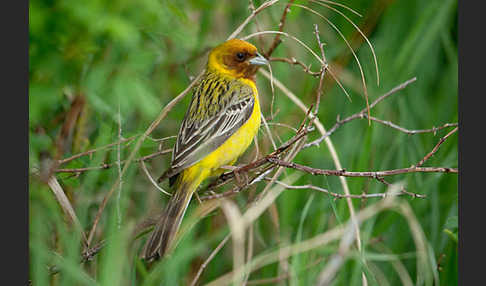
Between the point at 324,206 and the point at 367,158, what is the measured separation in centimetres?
49

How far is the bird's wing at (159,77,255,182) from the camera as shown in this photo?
12.7ft

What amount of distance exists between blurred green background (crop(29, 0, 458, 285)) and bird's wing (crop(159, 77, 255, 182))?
0.19 metres

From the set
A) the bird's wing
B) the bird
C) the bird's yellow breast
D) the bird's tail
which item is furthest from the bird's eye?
the bird's tail

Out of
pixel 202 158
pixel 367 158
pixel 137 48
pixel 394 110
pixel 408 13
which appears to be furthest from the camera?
pixel 408 13

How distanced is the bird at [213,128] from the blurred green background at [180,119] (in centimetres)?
14

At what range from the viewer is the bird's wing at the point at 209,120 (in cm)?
388

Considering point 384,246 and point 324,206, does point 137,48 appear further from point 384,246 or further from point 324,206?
point 384,246

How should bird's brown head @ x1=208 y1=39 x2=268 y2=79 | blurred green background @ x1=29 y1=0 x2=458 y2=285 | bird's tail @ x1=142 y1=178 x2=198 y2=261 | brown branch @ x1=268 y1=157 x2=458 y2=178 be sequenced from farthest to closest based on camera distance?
bird's brown head @ x1=208 y1=39 x2=268 y2=79 < bird's tail @ x1=142 y1=178 x2=198 y2=261 < blurred green background @ x1=29 y1=0 x2=458 y2=285 < brown branch @ x1=268 y1=157 x2=458 y2=178

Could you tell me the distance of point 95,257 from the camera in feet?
11.1

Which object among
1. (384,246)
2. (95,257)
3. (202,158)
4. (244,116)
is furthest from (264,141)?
(95,257)

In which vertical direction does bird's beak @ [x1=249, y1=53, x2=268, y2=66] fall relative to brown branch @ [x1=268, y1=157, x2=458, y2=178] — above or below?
above

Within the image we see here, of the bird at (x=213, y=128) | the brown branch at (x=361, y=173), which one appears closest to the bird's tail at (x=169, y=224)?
the bird at (x=213, y=128)

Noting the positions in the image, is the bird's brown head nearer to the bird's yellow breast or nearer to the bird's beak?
the bird's beak

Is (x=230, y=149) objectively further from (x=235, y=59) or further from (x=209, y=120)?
(x=235, y=59)
